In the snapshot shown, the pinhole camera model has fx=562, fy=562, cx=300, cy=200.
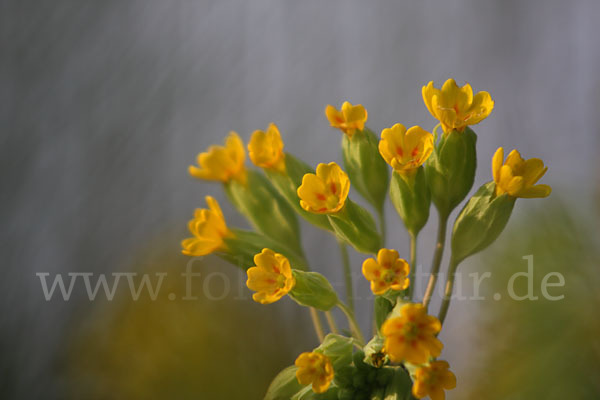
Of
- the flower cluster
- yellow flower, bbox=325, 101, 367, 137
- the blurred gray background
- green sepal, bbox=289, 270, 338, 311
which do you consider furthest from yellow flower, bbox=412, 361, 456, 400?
the blurred gray background

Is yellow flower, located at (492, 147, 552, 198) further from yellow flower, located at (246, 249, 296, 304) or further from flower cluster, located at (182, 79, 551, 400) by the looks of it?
yellow flower, located at (246, 249, 296, 304)

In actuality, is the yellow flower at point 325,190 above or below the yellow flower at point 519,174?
above

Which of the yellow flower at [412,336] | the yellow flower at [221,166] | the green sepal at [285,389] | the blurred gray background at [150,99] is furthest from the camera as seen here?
the blurred gray background at [150,99]

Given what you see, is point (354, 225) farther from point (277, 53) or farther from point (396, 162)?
point (277, 53)

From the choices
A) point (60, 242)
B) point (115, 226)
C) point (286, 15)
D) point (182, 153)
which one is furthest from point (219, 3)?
point (60, 242)

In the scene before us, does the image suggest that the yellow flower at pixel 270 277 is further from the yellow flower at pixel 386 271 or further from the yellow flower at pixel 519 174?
the yellow flower at pixel 519 174

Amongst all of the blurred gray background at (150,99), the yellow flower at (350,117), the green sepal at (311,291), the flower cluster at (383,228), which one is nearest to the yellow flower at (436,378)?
the flower cluster at (383,228)
